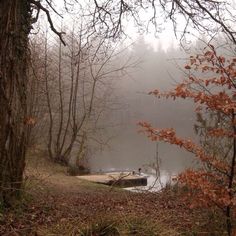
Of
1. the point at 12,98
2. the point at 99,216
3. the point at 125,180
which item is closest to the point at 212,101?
the point at 99,216

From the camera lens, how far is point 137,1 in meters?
9.70

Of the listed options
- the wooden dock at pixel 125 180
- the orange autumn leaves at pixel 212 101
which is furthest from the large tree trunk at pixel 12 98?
the wooden dock at pixel 125 180

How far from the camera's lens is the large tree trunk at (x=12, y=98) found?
712cm

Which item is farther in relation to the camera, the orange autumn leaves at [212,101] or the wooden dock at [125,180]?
the wooden dock at [125,180]

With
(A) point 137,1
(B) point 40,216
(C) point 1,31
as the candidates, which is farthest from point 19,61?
(A) point 137,1

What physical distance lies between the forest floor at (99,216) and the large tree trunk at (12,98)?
17.0 inches

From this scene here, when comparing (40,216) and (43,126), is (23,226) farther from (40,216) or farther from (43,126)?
(43,126)

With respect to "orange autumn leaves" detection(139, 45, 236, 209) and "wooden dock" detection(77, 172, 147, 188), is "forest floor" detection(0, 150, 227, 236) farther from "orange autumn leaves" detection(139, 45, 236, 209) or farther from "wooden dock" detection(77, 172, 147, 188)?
"wooden dock" detection(77, 172, 147, 188)

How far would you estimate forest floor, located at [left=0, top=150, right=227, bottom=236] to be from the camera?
204 inches

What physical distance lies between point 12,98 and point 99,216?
2.73 metres

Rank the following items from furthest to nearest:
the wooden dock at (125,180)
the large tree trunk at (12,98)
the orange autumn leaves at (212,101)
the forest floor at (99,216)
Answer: the wooden dock at (125,180) < the large tree trunk at (12,98) < the forest floor at (99,216) < the orange autumn leaves at (212,101)

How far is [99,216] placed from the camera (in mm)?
5414

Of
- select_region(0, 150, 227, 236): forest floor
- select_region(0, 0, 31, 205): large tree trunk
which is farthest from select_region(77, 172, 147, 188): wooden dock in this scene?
select_region(0, 0, 31, 205): large tree trunk

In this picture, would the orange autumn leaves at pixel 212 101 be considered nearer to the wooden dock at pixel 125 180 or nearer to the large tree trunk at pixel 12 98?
the large tree trunk at pixel 12 98
